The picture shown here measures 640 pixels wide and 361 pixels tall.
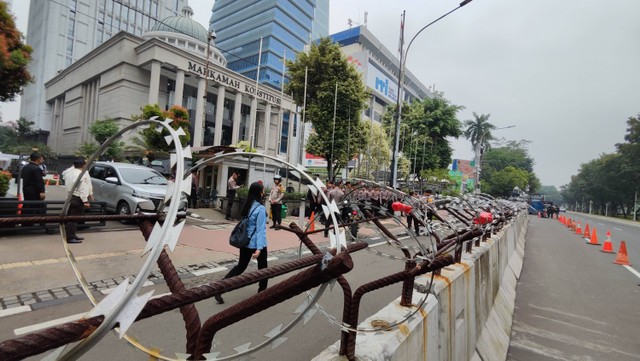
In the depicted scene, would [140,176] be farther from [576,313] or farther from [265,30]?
[265,30]

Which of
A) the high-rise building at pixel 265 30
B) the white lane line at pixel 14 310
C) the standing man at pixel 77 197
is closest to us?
the white lane line at pixel 14 310

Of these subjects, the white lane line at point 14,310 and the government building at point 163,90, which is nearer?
the white lane line at point 14,310

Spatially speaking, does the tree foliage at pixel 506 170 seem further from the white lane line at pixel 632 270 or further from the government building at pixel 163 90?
the white lane line at pixel 632 270

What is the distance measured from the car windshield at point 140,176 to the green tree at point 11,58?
3553 millimetres

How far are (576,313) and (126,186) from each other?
10.8 meters

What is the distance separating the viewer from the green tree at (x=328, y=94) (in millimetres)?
21281

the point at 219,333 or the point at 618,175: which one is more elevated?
the point at 618,175

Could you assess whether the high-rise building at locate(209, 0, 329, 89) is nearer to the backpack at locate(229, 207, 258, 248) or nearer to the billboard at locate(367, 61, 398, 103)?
the billboard at locate(367, 61, 398, 103)

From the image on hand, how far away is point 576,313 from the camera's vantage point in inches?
204

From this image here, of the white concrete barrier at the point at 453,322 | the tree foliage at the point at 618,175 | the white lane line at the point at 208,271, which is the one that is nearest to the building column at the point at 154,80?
the white lane line at the point at 208,271

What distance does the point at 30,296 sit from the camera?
411 cm

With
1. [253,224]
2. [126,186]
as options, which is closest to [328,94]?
[126,186]

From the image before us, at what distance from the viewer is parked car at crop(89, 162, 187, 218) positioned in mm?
9305

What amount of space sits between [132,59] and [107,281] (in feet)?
106
